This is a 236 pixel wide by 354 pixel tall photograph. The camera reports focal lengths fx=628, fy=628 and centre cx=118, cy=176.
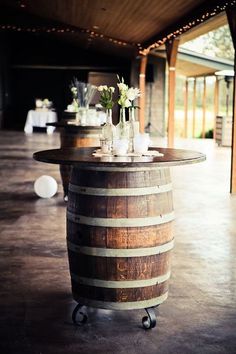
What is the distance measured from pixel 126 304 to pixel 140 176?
25.4 inches

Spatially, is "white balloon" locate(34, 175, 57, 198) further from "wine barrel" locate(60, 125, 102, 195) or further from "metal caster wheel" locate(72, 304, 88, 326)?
"metal caster wheel" locate(72, 304, 88, 326)

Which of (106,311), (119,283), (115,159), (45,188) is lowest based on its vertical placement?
(106,311)

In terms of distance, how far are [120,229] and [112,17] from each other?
10454 millimetres

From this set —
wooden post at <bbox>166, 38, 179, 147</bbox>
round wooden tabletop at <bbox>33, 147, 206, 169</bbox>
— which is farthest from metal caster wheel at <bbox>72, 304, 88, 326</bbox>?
wooden post at <bbox>166, 38, 179, 147</bbox>

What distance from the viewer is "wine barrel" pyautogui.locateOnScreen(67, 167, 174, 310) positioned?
3.05 metres

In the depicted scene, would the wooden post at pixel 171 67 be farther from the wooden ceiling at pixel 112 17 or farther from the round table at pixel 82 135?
the round table at pixel 82 135

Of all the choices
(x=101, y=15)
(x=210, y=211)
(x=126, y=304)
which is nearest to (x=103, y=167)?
(x=126, y=304)

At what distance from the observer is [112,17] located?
507 inches

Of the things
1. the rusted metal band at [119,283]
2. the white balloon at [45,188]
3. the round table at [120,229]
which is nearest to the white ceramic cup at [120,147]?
the round table at [120,229]

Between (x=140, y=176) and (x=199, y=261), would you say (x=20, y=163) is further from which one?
(x=140, y=176)

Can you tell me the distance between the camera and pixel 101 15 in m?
13.2

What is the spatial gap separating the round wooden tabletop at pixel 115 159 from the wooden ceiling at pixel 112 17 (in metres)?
5.31

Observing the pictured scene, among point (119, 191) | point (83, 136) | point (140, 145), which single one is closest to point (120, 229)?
point (119, 191)

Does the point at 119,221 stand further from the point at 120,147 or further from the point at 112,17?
the point at 112,17
